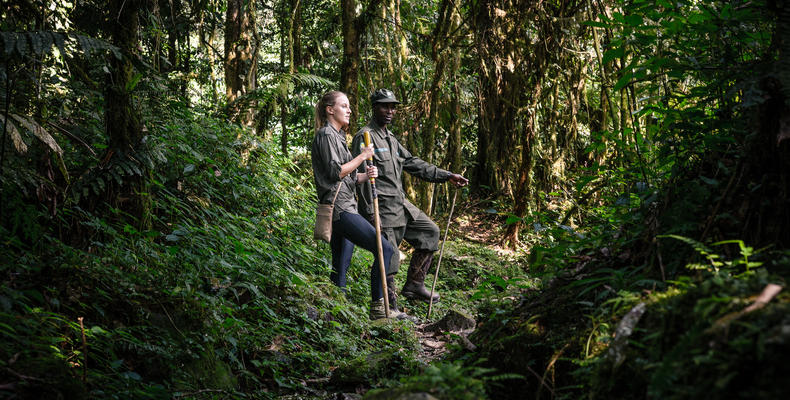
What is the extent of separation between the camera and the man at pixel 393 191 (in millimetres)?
6113

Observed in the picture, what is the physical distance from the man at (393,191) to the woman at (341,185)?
205 mm

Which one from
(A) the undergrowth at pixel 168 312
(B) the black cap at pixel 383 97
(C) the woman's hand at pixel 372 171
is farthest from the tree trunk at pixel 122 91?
(B) the black cap at pixel 383 97

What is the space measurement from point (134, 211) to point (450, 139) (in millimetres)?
7061

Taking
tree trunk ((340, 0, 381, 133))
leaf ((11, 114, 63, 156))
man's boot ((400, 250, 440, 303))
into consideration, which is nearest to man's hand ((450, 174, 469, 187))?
man's boot ((400, 250, 440, 303))

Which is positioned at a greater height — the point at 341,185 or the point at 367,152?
the point at 367,152

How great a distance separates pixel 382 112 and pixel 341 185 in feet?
3.69

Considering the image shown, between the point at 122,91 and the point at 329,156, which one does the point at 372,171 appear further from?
the point at 122,91

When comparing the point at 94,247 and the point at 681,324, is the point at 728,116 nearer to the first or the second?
the point at 681,324

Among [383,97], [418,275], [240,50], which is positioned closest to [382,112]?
[383,97]

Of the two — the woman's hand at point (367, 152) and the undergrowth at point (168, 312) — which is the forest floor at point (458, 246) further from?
the woman's hand at point (367, 152)

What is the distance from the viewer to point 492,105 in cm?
959

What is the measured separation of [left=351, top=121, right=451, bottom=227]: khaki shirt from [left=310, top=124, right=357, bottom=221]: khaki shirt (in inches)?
12.2

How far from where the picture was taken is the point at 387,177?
6254mm

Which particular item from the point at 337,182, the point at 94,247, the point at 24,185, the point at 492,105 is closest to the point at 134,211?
the point at 94,247
